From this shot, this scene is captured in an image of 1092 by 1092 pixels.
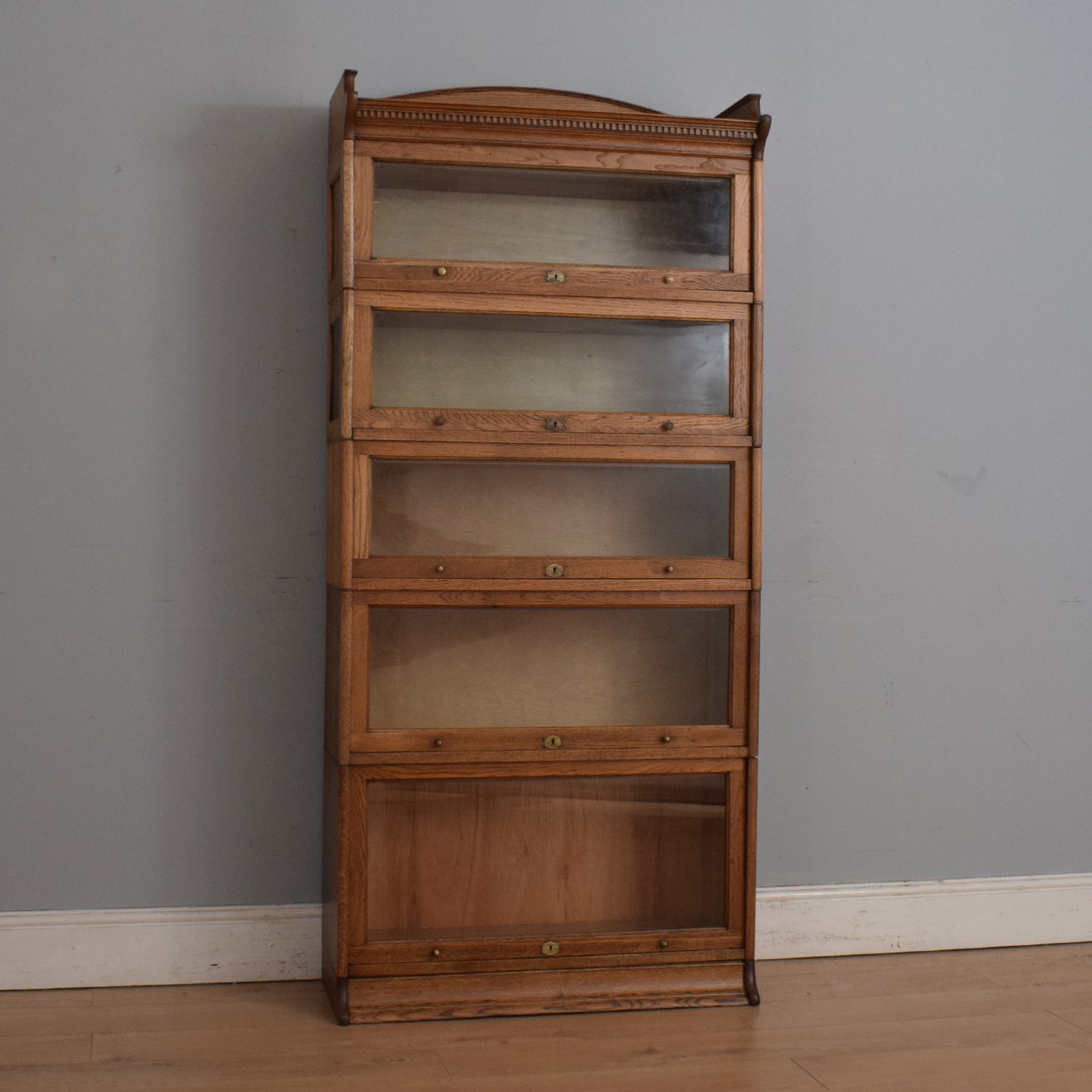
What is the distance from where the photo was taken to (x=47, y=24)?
258cm

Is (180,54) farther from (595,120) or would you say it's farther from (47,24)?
(595,120)

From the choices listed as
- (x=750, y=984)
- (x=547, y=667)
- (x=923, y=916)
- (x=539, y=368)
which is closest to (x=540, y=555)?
(x=547, y=667)

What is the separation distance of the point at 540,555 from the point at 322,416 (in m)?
0.58

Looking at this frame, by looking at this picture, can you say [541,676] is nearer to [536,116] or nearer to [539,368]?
[539,368]

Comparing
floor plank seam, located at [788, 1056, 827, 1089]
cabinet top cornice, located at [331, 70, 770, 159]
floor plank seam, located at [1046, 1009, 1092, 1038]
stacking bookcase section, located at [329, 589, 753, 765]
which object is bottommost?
floor plank seam, located at [1046, 1009, 1092, 1038]

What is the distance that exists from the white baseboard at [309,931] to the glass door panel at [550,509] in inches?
35.3

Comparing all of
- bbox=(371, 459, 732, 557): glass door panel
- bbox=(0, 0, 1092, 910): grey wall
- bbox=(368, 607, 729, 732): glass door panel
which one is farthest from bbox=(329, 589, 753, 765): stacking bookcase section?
bbox=(0, 0, 1092, 910): grey wall

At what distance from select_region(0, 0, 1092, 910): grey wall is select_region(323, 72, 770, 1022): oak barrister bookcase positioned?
0.20m

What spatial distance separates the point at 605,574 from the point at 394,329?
660 mm

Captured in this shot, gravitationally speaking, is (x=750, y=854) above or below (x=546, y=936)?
above

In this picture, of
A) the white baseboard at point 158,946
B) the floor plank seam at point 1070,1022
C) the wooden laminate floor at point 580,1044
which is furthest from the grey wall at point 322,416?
the floor plank seam at point 1070,1022

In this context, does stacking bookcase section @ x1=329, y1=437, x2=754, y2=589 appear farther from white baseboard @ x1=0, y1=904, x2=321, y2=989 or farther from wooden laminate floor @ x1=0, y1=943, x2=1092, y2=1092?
wooden laminate floor @ x1=0, y1=943, x2=1092, y2=1092

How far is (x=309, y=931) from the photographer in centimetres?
272

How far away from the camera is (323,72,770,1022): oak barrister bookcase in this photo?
2484mm
